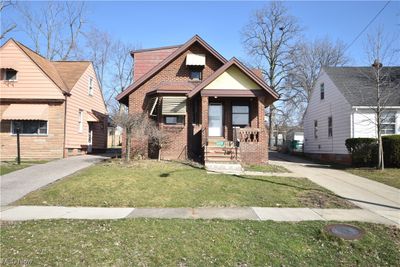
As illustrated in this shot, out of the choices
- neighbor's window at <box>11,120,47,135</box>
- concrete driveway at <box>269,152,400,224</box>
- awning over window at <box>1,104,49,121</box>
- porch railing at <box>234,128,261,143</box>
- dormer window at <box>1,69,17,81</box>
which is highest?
dormer window at <box>1,69,17,81</box>

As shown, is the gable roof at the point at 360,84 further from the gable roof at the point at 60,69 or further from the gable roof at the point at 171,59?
the gable roof at the point at 60,69

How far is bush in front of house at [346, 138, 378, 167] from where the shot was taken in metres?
17.8

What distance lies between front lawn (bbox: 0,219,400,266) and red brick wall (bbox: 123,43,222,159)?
426 inches

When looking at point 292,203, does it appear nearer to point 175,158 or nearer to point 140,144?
point 175,158

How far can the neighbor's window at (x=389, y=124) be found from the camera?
825 inches

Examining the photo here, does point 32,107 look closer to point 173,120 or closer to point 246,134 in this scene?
point 173,120

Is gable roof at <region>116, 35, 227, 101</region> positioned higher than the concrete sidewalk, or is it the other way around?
gable roof at <region>116, 35, 227, 101</region>

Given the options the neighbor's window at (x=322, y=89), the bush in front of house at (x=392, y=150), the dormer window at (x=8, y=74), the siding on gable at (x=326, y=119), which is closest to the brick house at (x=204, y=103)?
the siding on gable at (x=326, y=119)

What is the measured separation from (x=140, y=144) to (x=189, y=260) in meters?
13.6

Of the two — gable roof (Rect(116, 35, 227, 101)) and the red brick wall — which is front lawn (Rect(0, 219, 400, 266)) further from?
gable roof (Rect(116, 35, 227, 101))

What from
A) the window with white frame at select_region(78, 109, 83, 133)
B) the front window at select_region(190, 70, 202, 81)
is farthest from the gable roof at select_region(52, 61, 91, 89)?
the front window at select_region(190, 70, 202, 81)

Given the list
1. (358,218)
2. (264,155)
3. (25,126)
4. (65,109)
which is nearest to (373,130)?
(264,155)

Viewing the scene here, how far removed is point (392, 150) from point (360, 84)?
24.5ft

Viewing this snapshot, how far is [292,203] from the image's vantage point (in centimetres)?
975
